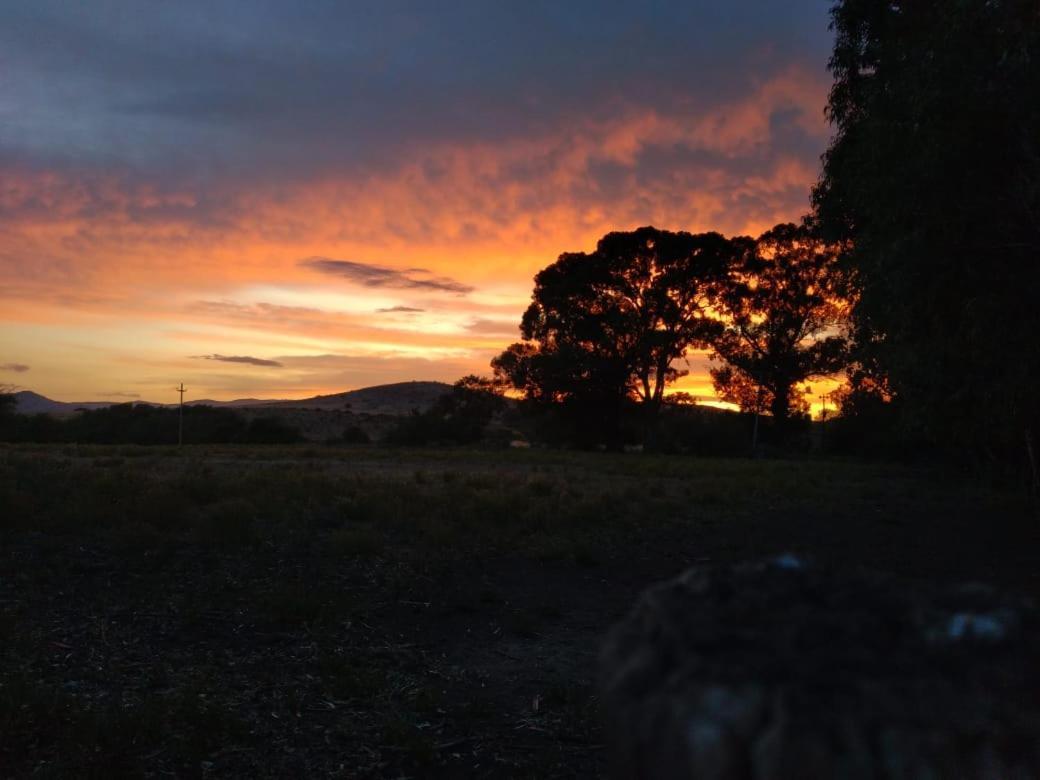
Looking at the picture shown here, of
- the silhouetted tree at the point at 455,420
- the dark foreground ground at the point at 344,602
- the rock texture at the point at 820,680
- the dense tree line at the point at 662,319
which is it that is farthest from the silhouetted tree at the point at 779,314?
the rock texture at the point at 820,680

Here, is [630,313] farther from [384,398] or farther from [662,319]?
[384,398]

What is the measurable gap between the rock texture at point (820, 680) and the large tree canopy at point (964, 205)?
11.6m

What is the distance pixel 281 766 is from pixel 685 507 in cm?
1399

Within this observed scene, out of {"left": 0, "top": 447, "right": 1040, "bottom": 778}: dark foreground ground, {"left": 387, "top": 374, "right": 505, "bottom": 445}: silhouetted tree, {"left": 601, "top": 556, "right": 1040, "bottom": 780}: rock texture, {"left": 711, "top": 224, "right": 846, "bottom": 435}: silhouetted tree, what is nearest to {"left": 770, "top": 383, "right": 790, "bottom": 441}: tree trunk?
{"left": 711, "top": 224, "right": 846, "bottom": 435}: silhouetted tree

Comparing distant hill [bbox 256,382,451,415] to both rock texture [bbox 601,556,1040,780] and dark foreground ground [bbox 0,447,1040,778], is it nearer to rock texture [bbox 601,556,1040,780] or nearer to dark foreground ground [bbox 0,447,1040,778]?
dark foreground ground [bbox 0,447,1040,778]

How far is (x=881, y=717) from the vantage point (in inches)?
26.8

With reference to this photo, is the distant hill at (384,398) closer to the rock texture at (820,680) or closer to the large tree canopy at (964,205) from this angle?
the large tree canopy at (964,205)

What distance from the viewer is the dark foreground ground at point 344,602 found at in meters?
5.60

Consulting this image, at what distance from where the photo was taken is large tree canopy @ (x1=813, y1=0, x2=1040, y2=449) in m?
10.6

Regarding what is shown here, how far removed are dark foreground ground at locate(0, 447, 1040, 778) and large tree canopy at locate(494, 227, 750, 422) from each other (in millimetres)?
26603

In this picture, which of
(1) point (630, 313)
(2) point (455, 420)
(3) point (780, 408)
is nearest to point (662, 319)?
(1) point (630, 313)

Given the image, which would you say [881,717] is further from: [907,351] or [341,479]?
[341,479]

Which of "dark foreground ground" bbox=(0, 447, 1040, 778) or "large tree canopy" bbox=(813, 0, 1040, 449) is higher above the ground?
"large tree canopy" bbox=(813, 0, 1040, 449)

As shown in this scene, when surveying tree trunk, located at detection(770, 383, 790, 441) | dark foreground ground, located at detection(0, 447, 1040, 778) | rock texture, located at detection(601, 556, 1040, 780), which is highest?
tree trunk, located at detection(770, 383, 790, 441)
